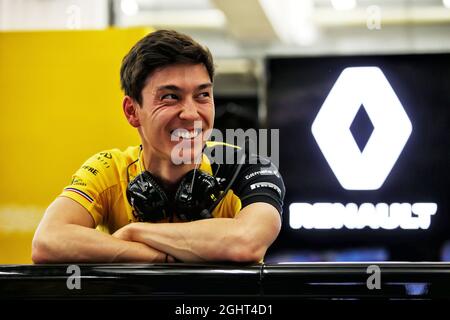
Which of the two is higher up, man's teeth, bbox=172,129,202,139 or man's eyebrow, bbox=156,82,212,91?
man's eyebrow, bbox=156,82,212,91

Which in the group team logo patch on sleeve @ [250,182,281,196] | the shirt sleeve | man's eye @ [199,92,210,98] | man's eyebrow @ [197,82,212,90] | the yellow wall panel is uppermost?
the yellow wall panel

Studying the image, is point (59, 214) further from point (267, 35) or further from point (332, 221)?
point (267, 35)

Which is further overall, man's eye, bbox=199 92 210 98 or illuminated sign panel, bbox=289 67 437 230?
illuminated sign panel, bbox=289 67 437 230

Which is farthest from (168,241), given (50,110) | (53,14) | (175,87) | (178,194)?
(53,14)

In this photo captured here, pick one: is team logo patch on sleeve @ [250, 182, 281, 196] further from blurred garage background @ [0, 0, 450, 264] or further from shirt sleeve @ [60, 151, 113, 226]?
blurred garage background @ [0, 0, 450, 264]

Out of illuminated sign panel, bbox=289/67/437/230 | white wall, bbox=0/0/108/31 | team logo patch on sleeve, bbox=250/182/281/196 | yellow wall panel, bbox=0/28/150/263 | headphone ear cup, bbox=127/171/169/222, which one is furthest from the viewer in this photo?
illuminated sign panel, bbox=289/67/437/230

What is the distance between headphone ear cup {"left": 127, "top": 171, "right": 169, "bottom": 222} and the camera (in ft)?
6.15

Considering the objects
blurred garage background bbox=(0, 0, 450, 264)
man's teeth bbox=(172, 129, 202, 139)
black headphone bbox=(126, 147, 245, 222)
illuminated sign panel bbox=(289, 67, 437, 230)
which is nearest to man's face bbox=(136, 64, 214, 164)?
man's teeth bbox=(172, 129, 202, 139)

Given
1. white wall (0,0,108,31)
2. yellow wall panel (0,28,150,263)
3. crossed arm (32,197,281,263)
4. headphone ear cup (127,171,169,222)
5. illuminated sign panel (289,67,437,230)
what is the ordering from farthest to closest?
1. illuminated sign panel (289,67,437,230)
2. white wall (0,0,108,31)
3. yellow wall panel (0,28,150,263)
4. headphone ear cup (127,171,169,222)
5. crossed arm (32,197,281,263)

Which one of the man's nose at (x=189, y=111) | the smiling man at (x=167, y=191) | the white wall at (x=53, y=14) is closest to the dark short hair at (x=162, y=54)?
the smiling man at (x=167, y=191)

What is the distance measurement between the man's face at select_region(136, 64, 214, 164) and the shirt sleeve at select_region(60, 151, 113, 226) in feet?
0.88

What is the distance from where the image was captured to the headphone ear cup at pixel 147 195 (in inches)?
73.9

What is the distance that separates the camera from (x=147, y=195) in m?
1.88

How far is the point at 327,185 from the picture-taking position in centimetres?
523
